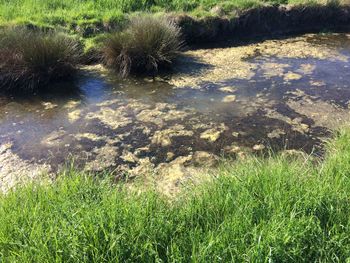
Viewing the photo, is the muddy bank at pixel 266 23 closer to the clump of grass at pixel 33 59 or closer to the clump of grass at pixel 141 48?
the clump of grass at pixel 141 48

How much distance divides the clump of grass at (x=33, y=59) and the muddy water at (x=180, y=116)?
23 cm

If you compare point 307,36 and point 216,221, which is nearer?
point 216,221

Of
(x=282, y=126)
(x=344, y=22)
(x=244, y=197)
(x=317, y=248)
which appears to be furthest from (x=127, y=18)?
(x=317, y=248)

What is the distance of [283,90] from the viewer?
5.73 m

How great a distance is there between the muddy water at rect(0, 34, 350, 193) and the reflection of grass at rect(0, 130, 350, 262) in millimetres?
942

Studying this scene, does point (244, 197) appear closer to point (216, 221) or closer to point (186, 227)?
point (216, 221)

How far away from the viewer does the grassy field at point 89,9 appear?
6.89 meters

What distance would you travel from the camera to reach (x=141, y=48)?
6.33m

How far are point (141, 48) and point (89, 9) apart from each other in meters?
1.68

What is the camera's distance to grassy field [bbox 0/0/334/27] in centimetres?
689

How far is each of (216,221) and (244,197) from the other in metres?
0.24

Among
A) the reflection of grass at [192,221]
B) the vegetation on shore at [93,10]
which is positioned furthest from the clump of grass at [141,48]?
the reflection of grass at [192,221]

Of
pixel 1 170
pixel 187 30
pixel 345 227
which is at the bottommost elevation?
pixel 1 170

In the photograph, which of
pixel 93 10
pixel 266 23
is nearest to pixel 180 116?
pixel 93 10
